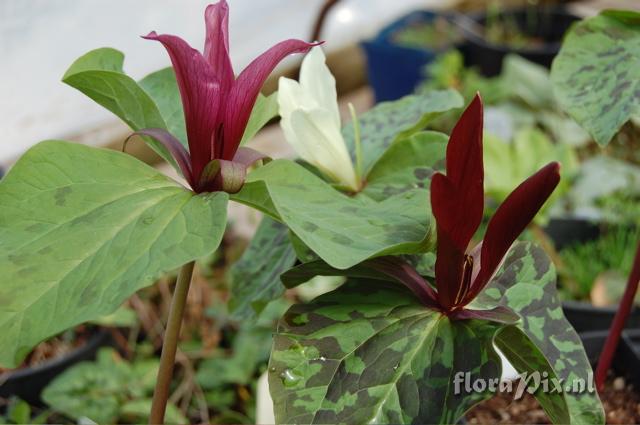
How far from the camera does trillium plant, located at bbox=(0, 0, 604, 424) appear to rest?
411mm

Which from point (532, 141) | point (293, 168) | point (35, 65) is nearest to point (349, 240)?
point (293, 168)

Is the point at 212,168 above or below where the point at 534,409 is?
above

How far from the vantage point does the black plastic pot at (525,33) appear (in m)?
2.07

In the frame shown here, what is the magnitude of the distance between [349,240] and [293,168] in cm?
6

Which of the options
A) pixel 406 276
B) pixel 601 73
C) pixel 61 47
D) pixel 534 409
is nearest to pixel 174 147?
pixel 406 276

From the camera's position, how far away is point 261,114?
542 mm

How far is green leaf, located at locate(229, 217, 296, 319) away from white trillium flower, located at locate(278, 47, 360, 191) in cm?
6

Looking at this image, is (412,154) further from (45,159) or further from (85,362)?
(85,362)

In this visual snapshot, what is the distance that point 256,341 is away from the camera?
116cm

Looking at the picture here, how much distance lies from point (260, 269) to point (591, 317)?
0.58m

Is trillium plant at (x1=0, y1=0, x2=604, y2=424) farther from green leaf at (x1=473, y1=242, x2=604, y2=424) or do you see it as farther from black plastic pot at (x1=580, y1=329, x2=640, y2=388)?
black plastic pot at (x1=580, y1=329, x2=640, y2=388)

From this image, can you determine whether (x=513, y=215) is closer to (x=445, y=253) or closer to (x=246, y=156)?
(x=445, y=253)

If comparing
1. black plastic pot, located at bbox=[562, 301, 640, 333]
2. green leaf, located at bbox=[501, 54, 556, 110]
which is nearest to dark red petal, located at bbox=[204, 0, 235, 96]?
black plastic pot, located at bbox=[562, 301, 640, 333]

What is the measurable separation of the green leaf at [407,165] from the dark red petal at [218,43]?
0.47 ft
